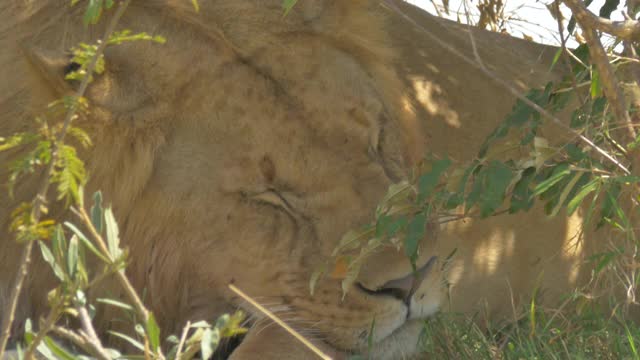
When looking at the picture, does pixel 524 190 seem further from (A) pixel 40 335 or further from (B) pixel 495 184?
(A) pixel 40 335

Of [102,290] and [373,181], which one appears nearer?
[373,181]

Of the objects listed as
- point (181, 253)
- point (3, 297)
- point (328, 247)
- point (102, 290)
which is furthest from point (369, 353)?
point (3, 297)

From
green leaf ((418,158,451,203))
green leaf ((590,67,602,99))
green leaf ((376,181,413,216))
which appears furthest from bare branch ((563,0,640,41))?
green leaf ((376,181,413,216))

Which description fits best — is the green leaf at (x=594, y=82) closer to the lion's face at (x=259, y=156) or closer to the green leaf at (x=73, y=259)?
the lion's face at (x=259, y=156)

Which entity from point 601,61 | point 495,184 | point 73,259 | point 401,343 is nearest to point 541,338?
point 401,343

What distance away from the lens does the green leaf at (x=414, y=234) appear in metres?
2.93

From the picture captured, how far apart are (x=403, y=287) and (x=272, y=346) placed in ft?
1.23

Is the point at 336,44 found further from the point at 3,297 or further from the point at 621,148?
the point at 3,297

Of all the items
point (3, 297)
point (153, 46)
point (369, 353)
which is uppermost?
point (153, 46)

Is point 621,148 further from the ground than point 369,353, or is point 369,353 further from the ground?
point 621,148

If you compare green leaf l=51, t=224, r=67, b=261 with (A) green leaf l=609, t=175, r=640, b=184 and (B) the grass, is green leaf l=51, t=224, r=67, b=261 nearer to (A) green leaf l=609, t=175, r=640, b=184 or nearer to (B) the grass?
(A) green leaf l=609, t=175, r=640, b=184

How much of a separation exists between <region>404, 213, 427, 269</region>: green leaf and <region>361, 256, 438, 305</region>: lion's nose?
209 millimetres

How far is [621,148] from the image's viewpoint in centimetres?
311

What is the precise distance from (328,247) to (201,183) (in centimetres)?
38
